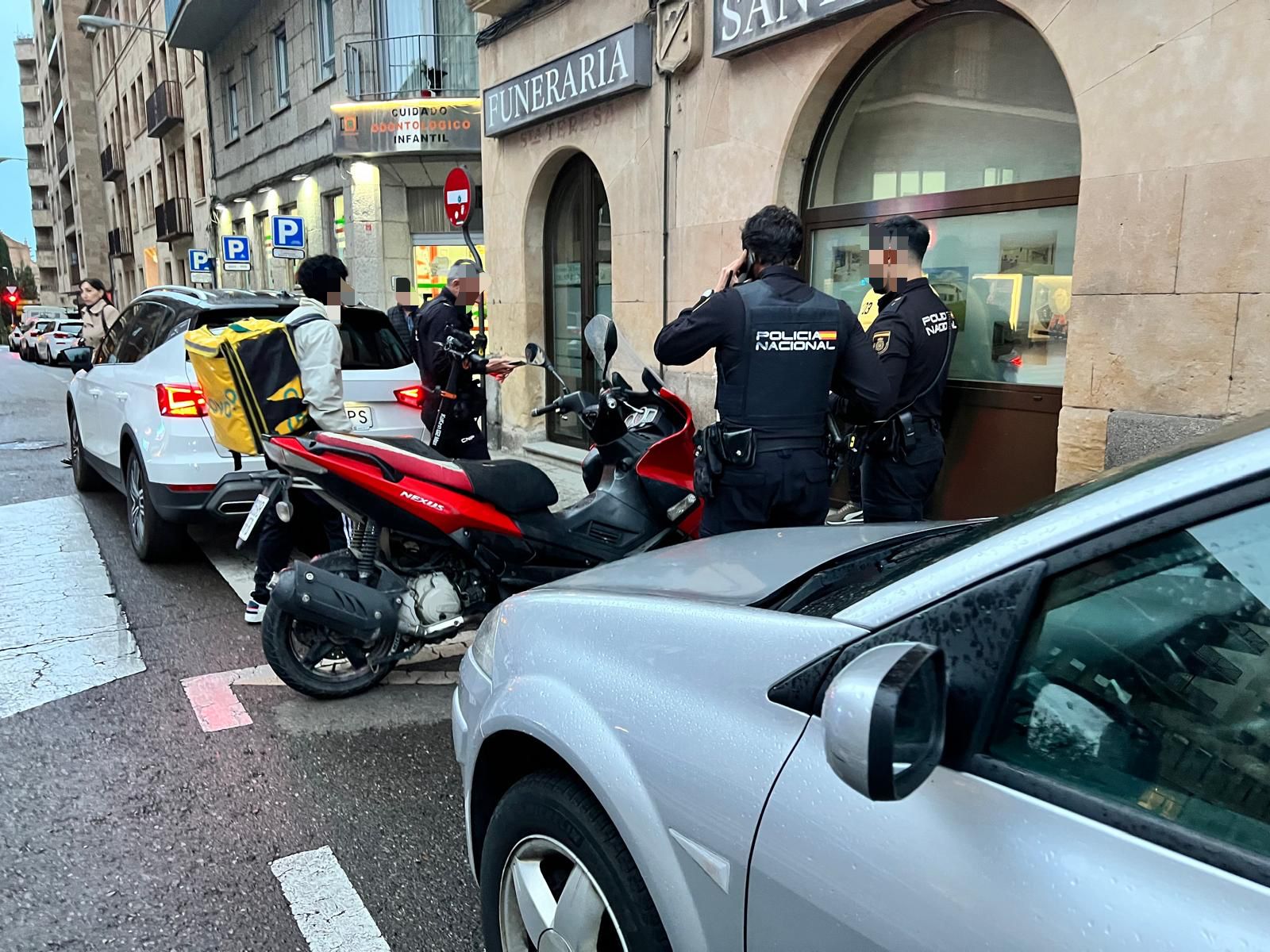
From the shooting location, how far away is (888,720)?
106cm

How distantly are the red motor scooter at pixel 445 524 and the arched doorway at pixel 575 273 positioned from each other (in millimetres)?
4920

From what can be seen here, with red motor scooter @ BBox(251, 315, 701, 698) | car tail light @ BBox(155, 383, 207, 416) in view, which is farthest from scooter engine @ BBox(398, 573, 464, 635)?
car tail light @ BBox(155, 383, 207, 416)

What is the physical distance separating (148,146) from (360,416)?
35.9 meters

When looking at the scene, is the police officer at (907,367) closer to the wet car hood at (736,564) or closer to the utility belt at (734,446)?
the utility belt at (734,446)

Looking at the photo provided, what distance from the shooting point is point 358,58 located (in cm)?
1673

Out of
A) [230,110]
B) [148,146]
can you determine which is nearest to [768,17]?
[230,110]

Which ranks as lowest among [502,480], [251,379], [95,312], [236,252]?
[502,480]

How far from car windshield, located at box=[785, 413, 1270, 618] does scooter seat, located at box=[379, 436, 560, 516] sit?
2002 mm

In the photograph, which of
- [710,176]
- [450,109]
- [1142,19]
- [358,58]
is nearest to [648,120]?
[710,176]

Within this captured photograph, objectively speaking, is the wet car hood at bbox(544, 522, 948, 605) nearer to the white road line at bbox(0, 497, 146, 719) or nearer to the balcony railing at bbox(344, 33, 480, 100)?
the white road line at bbox(0, 497, 146, 719)

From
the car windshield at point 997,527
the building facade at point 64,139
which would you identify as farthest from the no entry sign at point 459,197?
the building facade at point 64,139

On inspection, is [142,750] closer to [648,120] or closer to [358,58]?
[648,120]

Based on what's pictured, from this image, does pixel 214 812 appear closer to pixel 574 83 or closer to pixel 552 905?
pixel 552 905

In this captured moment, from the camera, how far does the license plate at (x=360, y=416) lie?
5520 millimetres
